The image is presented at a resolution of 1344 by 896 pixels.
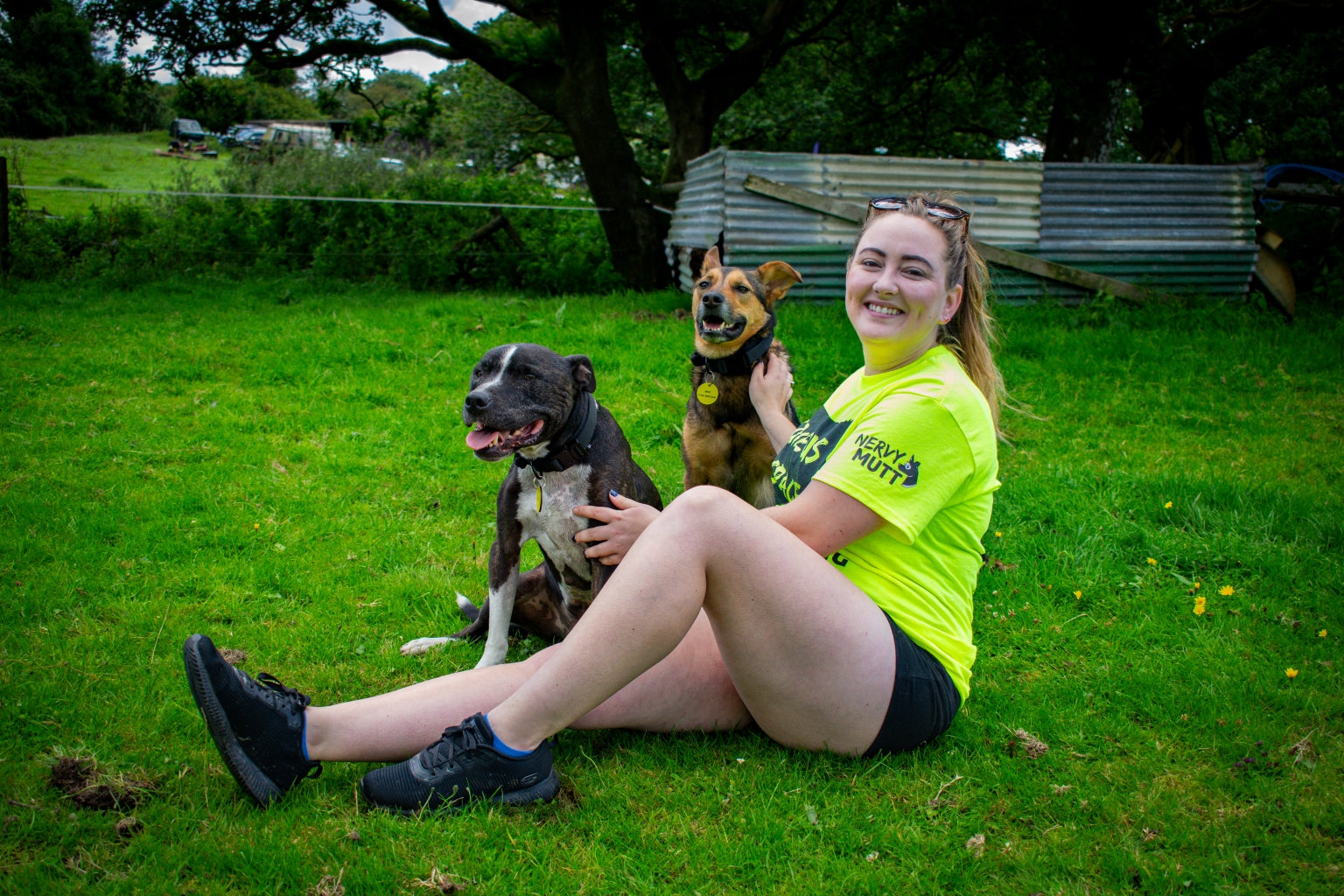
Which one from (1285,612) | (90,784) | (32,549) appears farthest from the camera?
(32,549)

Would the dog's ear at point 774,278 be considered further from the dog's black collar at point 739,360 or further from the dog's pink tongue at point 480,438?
the dog's pink tongue at point 480,438

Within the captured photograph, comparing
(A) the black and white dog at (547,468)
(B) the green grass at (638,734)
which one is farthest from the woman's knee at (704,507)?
(A) the black and white dog at (547,468)

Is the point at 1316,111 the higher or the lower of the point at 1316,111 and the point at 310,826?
the higher

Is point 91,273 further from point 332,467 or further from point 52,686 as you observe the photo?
point 52,686

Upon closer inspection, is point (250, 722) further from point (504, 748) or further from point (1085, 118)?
point (1085, 118)

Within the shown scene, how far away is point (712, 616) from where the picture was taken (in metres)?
2.33

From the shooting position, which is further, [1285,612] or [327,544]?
[327,544]

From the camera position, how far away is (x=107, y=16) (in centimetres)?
1126

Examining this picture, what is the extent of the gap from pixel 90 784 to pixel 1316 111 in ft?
83.7

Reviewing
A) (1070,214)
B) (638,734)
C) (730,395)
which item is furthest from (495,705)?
(1070,214)

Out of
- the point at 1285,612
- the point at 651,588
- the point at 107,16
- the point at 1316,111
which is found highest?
the point at 1316,111

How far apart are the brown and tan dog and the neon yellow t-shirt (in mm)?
1801

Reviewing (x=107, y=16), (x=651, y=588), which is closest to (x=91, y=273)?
(x=107, y=16)

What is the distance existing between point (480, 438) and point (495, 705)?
0.99 meters
